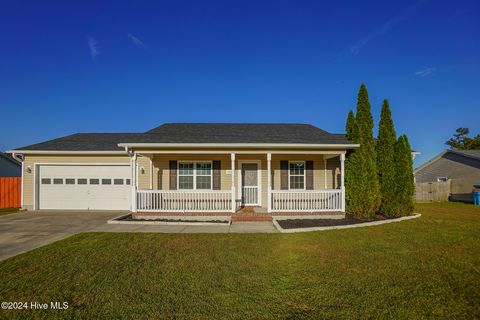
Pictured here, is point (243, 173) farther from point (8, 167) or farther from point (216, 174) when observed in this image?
point (8, 167)

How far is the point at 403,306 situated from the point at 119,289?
4.20 m

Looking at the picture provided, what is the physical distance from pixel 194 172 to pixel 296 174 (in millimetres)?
4921

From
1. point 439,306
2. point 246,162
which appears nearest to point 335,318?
point 439,306

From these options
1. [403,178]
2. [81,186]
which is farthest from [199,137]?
[403,178]

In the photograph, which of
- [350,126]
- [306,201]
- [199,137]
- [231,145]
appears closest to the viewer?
[231,145]

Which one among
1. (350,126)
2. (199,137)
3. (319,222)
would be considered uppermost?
(350,126)

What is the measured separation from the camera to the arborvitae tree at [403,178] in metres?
10.3

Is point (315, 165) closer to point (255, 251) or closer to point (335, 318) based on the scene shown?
point (255, 251)

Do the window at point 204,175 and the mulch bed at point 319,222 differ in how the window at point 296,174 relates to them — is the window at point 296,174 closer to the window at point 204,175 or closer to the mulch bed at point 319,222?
the mulch bed at point 319,222

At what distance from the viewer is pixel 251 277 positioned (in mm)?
4258

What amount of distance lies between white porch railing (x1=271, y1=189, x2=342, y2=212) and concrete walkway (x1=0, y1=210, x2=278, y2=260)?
3.98 feet

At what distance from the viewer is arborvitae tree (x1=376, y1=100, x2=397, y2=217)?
10250 millimetres

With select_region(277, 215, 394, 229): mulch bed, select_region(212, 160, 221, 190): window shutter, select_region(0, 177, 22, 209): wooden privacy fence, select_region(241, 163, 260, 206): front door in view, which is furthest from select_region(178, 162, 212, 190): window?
select_region(0, 177, 22, 209): wooden privacy fence

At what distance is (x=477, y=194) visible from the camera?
15922mm
